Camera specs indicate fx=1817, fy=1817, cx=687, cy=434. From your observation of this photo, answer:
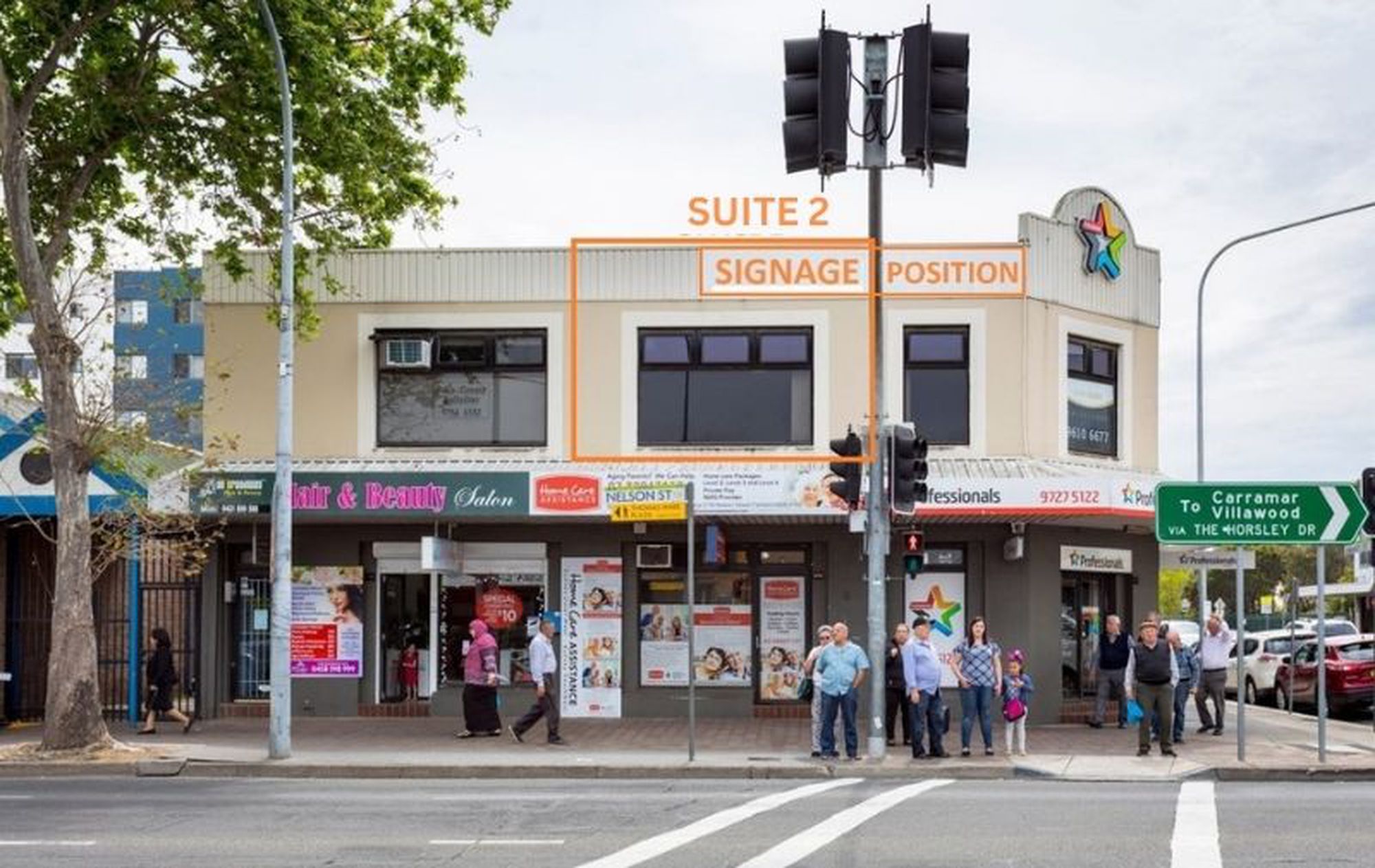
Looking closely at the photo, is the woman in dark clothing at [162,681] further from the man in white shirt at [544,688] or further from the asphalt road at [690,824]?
the asphalt road at [690,824]

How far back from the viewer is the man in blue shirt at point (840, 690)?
21.2 meters

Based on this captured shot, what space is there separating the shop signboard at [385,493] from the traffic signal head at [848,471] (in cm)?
652

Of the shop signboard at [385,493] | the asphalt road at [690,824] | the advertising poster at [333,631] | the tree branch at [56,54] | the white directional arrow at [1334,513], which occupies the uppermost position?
the tree branch at [56,54]

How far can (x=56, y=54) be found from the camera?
21.8 meters

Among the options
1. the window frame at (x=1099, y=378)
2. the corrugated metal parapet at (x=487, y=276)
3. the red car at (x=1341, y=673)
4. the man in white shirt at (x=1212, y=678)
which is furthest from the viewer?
the red car at (x=1341, y=673)

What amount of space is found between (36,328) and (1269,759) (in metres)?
15.4

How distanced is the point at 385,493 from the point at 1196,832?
48.0ft

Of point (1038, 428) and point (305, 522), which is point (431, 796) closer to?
point (305, 522)

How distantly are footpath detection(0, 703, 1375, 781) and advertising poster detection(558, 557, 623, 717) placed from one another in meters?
0.67

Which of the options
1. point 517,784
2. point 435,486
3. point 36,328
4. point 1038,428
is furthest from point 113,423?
point 1038,428

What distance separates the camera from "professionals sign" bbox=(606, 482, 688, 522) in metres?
25.2

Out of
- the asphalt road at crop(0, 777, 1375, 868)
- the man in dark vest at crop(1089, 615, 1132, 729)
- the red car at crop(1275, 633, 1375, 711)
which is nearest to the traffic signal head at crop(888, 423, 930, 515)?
the asphalt road at crop(0, 777, 1375, 868)

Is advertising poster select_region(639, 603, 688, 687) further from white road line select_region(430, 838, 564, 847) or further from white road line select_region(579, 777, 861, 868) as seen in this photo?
white road line select_region(430, 838, 564, 847)

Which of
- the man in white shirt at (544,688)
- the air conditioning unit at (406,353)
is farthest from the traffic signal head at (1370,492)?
the air conditioning unit at (406,353)
